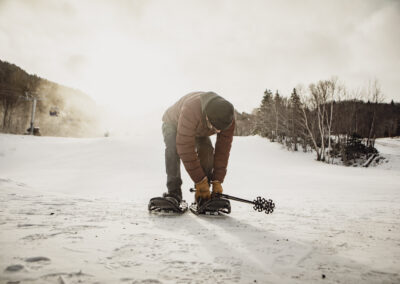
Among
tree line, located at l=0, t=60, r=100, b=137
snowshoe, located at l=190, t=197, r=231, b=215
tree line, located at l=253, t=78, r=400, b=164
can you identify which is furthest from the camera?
tree line, located at l=0, t=60, r=100, b=137

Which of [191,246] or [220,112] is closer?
[191,246]

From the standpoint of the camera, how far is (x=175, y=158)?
9.62 ft

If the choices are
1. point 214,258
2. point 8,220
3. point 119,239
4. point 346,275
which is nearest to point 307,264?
point 346,275

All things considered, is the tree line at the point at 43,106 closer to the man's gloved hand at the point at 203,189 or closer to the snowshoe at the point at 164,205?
the snowshoe at the point at 164,205

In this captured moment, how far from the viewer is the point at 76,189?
705cm

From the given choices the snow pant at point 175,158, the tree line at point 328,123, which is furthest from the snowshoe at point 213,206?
the tree line at point 328,123

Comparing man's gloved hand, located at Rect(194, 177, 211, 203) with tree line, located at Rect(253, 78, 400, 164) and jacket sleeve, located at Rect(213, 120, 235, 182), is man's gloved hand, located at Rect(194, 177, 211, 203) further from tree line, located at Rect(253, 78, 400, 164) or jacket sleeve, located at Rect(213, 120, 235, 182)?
tree line, located at Rect(253, 78, 400, 164)

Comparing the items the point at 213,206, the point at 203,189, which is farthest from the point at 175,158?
the point at 213,206

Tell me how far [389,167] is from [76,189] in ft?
78.6

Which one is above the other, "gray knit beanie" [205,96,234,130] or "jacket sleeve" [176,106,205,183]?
"gray knit beanie" [205,96,234,130]

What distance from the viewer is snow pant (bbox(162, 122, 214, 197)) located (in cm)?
291

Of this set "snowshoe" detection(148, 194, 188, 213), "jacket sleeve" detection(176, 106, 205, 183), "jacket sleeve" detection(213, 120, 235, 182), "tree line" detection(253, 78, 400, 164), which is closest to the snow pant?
"jacket sleeve" detection(213, 120, 235, 182)

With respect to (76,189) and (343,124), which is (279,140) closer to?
(343,124)

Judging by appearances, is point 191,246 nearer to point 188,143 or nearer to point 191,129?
point 188,143
